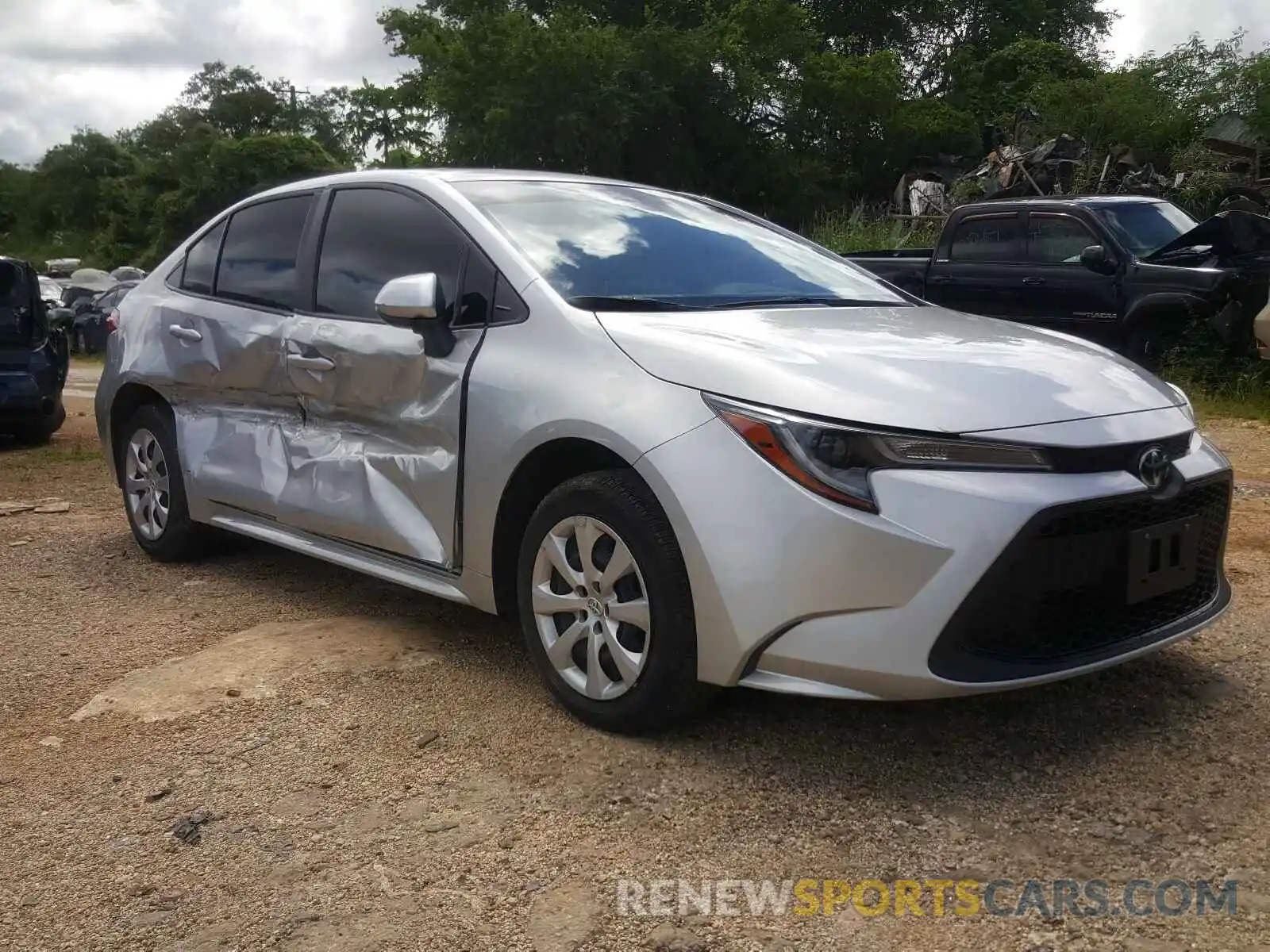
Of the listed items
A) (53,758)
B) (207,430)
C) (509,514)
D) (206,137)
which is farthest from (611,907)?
(206,137)

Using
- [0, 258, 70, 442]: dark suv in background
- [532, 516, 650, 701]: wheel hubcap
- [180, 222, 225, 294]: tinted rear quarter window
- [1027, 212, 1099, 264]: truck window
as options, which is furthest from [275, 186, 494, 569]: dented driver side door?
[1027, 212, 1099, 264]: truck window

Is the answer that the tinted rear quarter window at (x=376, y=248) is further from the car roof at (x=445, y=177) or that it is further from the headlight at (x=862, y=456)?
the headlight at (x=862, y=456)

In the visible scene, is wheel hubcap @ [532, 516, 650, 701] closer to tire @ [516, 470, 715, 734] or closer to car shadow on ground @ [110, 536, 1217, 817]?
tire @ [516, 470, 715, 734]

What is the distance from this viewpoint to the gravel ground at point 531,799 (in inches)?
94.4

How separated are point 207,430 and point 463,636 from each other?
1460 millimetres

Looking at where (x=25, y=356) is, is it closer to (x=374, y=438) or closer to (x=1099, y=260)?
(x=374, y=438)

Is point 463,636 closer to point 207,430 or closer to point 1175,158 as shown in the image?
point 207,430

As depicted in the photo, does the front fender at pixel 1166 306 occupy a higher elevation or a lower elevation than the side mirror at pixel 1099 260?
lower

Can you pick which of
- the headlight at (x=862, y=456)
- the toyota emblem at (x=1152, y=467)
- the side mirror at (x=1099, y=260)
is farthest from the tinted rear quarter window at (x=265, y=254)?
the side mirror at (x=1099, y=260)

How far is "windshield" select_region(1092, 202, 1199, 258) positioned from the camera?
1010cm

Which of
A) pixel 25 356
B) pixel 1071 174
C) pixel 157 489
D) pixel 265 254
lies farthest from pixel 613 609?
pixel 1071 174

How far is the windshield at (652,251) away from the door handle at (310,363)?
28.9 inches

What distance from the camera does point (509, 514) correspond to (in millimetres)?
3471

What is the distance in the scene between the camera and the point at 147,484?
529 cm
